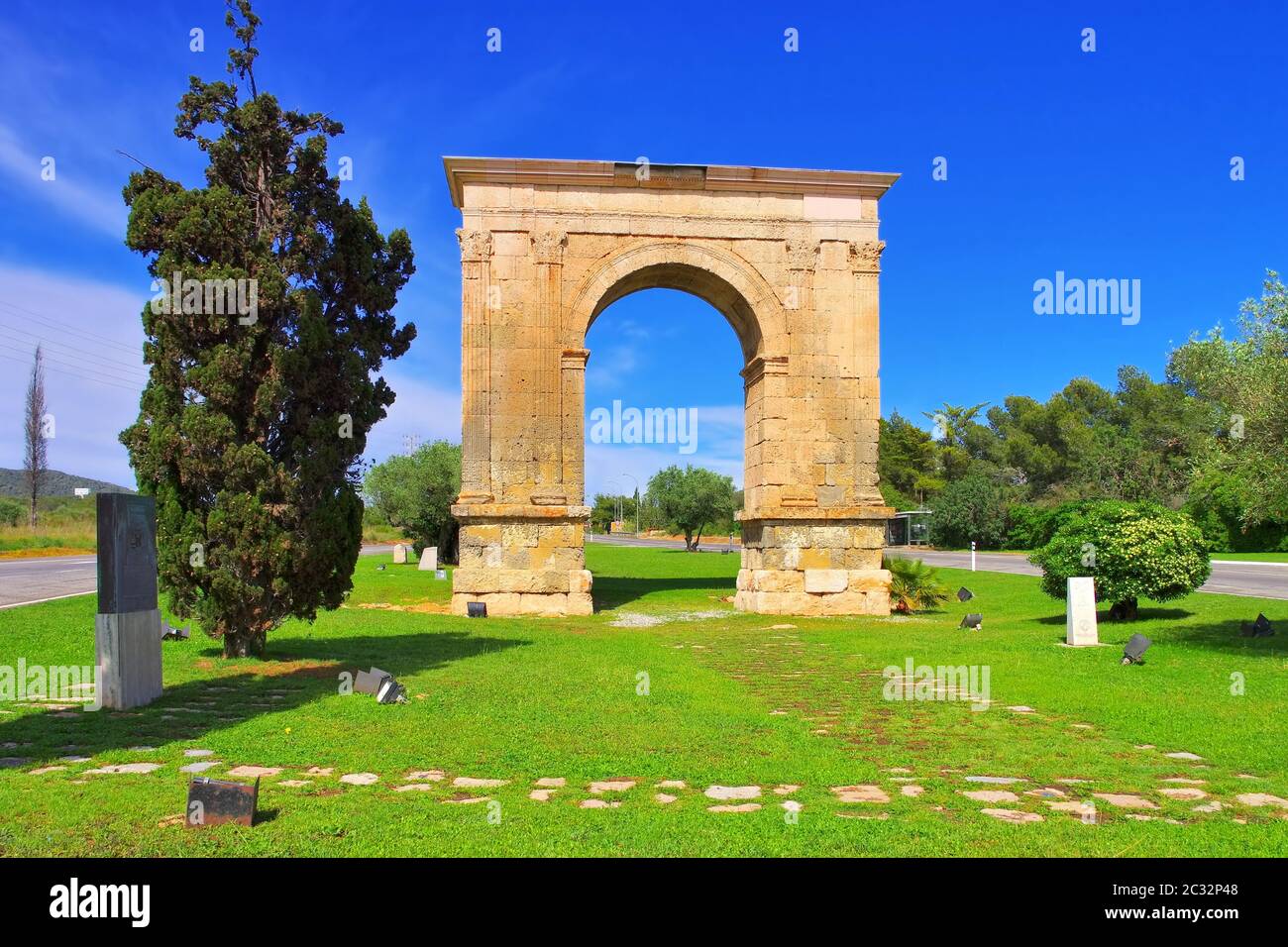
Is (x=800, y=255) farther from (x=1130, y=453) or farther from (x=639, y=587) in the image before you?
(x=1130, y=453)

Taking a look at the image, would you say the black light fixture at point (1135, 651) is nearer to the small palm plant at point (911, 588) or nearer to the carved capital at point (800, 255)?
the small palm plant at point (911, 588)

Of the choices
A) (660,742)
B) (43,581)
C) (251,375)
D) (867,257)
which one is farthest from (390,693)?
(43,581)

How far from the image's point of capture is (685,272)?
65.0ft

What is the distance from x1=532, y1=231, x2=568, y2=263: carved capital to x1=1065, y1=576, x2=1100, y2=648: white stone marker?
1202 centimetres

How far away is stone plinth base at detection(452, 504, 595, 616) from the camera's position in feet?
59.6

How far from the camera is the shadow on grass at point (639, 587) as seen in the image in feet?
72.0

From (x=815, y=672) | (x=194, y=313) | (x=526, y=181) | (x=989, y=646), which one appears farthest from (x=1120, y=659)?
(x=526, y=181)

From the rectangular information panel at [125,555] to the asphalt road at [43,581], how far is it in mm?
7744

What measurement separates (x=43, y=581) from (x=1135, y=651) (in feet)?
82.7

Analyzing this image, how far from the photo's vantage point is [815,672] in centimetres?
1131

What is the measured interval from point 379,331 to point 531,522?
7041 millimetres
